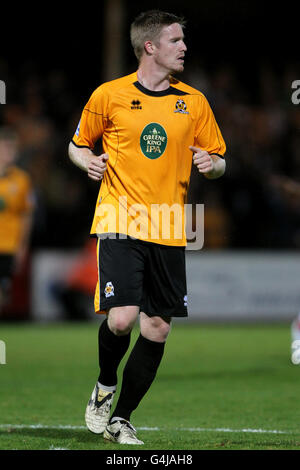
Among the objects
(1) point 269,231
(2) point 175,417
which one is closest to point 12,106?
(1) point 269,231

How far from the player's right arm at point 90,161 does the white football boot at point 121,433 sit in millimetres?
1442

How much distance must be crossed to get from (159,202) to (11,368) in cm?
489

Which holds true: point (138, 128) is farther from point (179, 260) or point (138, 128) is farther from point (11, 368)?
point (11, 368)

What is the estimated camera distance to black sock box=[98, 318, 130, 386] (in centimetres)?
596

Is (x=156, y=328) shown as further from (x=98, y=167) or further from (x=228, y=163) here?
(x=228, y=163)

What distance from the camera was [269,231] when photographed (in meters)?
17.8

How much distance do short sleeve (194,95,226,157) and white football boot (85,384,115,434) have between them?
Answer: 63.5 inches

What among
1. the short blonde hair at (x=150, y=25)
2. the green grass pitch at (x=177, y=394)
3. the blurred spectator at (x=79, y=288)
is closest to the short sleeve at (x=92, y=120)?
the short blonde hair at (x=150, y=25)

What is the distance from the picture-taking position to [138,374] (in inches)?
239

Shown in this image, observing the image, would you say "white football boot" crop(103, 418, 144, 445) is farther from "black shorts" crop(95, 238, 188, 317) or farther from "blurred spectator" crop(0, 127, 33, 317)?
"blurred spectator" crop(0, 127, 33, 317)

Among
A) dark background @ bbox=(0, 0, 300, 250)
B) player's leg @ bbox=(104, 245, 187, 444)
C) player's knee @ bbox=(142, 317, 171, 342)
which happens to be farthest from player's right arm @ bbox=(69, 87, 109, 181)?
dark background @ bbox=(0, 0, 300, 250)

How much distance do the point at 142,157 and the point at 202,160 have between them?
0.36 m

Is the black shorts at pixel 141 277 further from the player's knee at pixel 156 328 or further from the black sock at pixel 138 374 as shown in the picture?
the black sock at pixel 138 374

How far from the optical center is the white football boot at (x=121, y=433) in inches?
230
